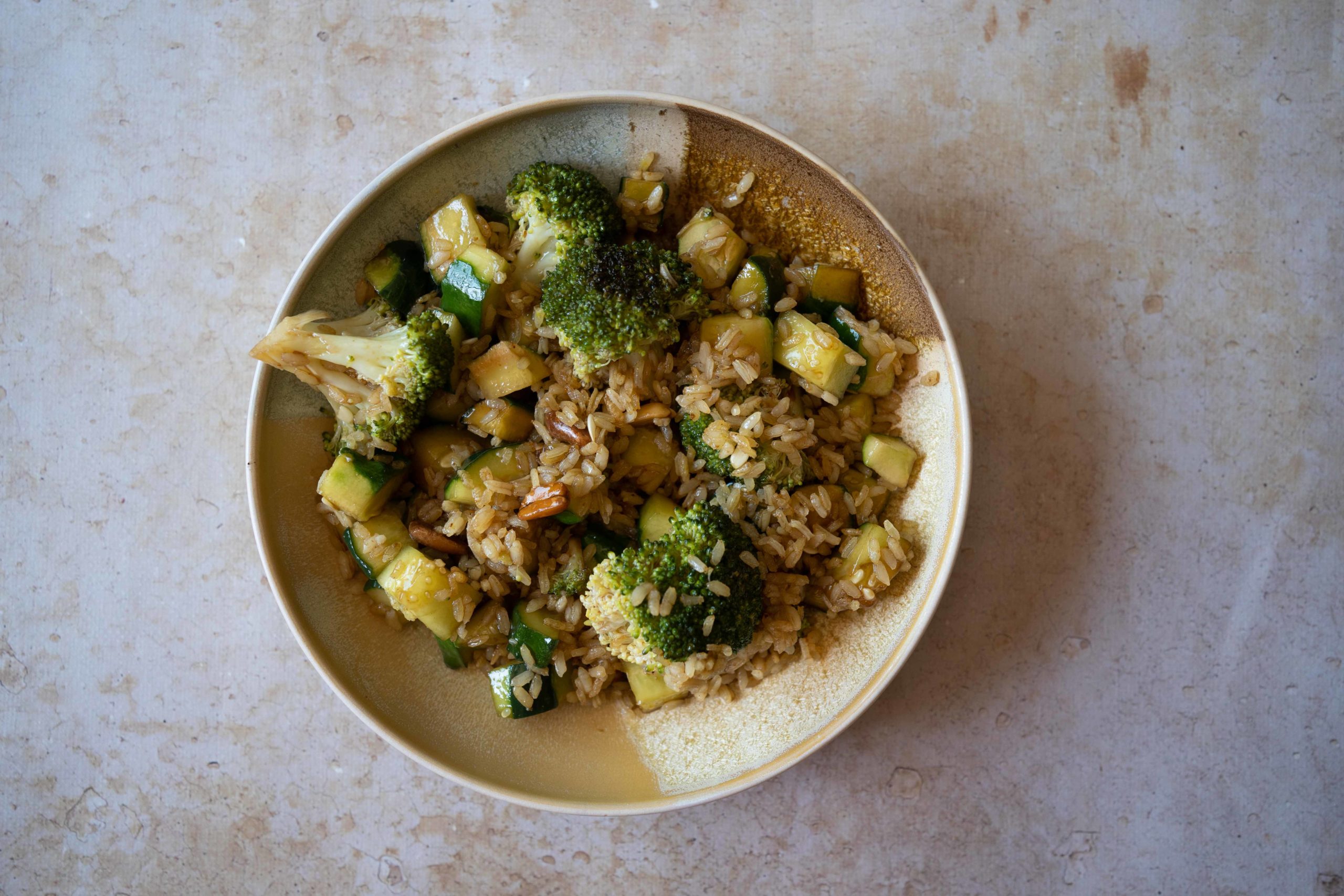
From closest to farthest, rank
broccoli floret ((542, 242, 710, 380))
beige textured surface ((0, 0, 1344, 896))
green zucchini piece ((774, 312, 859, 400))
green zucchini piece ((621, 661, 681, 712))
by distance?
broccoli floret ((542, 242, 710, 380)), green zucchini piece ((774, 312, 859, 400)), green zucchini piece ((621, 661, 681, 712)), beige textured surface ((0, 0, 1344, 896))

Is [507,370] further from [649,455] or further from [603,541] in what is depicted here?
[603,541]

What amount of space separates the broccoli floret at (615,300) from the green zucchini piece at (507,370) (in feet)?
0.41

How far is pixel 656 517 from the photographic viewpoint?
2.64 meters

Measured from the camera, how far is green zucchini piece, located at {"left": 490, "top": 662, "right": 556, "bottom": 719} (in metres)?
2.60

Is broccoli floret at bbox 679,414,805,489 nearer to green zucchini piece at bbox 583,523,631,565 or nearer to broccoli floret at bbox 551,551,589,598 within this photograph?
green zucchini piece at bbox 583,523,631,565

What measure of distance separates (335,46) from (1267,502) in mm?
3938

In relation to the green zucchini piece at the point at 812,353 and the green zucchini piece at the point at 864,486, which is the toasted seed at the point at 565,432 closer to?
the green zucchini piece at the point at 812,353

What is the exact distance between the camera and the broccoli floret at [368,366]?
7.98 feet

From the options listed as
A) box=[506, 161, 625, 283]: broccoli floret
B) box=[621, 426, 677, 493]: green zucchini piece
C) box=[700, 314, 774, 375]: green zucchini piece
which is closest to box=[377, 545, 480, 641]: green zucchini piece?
box=[621, 426, 677, 493]: green zucchini piece

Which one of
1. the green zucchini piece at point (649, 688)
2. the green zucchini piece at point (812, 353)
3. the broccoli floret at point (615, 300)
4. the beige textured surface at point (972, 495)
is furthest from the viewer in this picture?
the beige textured surface at point (972, 495)

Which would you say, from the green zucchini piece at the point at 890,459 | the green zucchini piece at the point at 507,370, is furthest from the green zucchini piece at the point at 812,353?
the green zucchini piece at the point at 507,370

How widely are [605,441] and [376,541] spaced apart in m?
0.78

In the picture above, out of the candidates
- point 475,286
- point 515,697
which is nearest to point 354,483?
point 475,286

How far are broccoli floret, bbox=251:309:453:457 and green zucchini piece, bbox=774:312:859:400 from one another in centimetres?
A: 104
